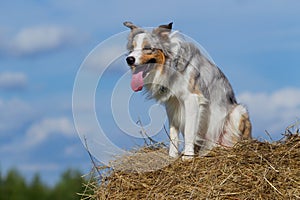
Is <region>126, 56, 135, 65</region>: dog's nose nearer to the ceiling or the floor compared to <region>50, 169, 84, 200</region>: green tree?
nearer to the ceiling

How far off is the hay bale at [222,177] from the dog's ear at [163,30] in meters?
1.34

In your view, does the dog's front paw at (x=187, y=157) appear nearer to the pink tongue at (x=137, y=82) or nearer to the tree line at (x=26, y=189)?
the pink tongue at (x=137, y=82)

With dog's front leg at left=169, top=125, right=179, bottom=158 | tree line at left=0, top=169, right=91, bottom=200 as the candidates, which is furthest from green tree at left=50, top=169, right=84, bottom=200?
dog's front leg at left=169, top=125, right=179, bottom=158

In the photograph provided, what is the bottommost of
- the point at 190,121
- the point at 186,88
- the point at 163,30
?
the point at 190,121

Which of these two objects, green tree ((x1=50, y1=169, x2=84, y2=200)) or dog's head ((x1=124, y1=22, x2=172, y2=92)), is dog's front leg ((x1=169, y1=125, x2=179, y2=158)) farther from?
green tree ((x1=50, y1=169, x2=84, y2=200))

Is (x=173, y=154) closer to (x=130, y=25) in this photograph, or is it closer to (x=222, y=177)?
(x=222, y=177)

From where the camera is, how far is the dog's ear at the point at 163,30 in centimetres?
743

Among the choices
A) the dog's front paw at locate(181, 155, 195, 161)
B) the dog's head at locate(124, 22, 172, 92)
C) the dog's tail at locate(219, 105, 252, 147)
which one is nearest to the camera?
the dog's front paw at locate(181, 155, 195, 161)

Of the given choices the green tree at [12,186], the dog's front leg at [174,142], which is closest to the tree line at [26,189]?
the green tree at [12,186]

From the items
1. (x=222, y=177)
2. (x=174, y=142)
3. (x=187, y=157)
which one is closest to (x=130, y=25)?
(x=174, y=142)

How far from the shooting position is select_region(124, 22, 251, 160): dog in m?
7.26

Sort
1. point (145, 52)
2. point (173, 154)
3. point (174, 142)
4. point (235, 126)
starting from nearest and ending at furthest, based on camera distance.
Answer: point (145, 52) → point (173, 154) → point (174, 142) → point (235, 126)

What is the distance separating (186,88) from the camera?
7.60 meters

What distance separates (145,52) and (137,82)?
37cm
